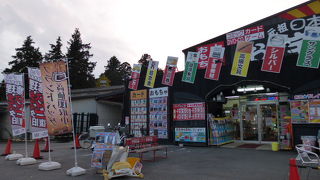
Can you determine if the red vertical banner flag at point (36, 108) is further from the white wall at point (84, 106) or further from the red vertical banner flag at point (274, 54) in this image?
the white wall at point (84, 106)

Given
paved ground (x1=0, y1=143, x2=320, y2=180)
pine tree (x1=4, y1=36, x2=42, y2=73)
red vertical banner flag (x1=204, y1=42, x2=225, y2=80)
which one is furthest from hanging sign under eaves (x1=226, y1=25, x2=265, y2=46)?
pine tree (x1=4, y1=36, x2=42, y2=73)

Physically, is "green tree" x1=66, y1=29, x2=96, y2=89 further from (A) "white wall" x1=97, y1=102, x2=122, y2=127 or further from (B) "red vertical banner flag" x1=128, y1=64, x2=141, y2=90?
(B) "red vertical banner flag" x1=128, y1=64, x2=141, y2=90

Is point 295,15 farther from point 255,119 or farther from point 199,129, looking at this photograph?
point 199,129

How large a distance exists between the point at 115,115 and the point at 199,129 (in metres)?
10.9

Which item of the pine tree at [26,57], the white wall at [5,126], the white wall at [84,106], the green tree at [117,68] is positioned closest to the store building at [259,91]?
the white wall at [84,106]

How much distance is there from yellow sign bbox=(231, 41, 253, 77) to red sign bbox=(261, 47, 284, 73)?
68 cm

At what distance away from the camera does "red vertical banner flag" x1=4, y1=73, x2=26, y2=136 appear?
31.0 ft

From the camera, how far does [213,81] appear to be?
11930 mm

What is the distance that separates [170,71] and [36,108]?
677cm

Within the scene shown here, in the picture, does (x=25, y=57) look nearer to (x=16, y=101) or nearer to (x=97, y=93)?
(x=97, y=93)

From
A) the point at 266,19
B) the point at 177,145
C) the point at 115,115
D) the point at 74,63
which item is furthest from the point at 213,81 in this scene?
the point at 74,63

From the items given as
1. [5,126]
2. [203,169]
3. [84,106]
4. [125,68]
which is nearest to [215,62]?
[203,169]

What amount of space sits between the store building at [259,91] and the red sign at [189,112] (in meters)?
0.05

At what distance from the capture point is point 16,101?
9.55 meters
